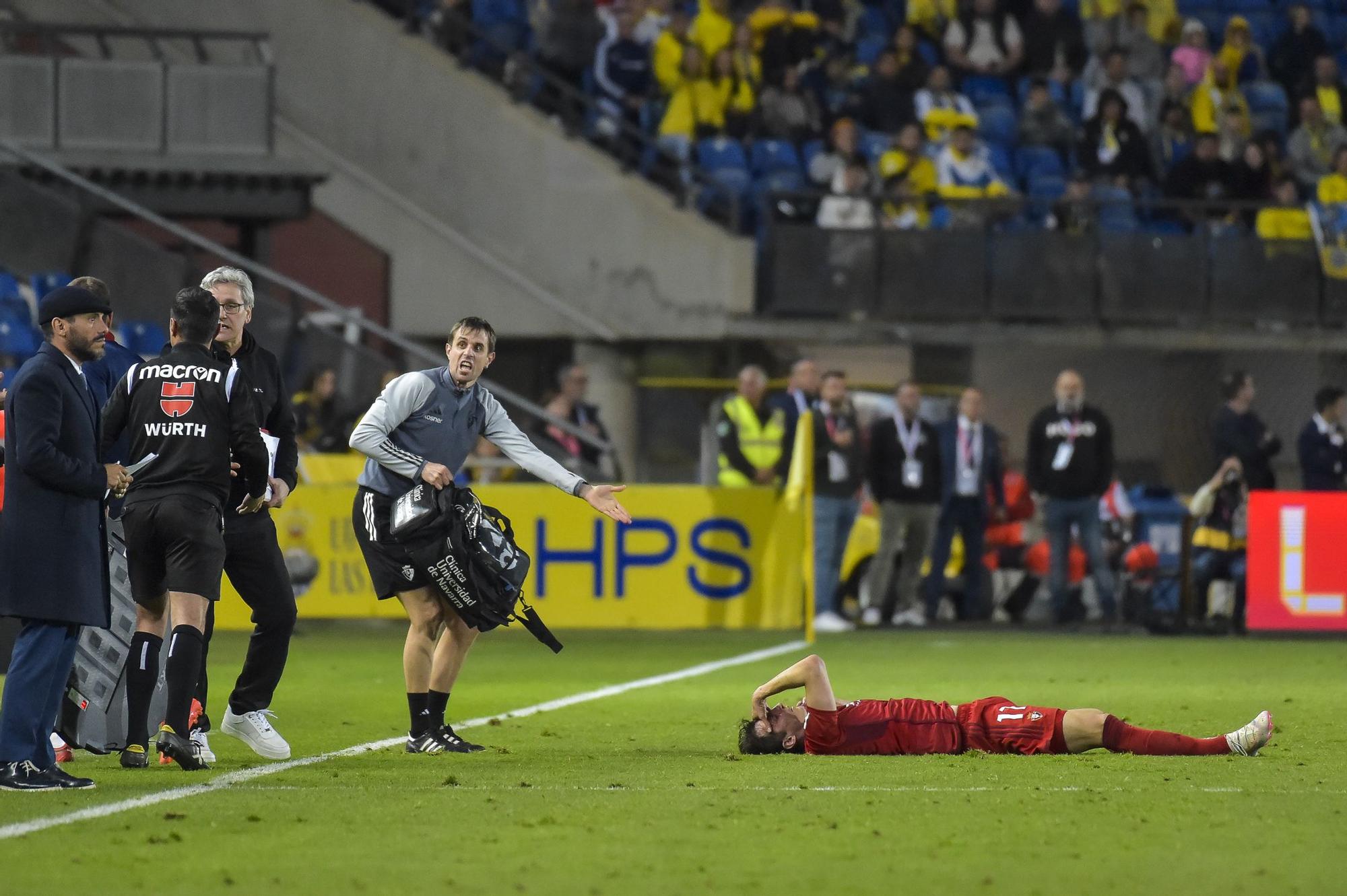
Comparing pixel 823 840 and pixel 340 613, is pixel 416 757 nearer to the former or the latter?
pixel 823 840

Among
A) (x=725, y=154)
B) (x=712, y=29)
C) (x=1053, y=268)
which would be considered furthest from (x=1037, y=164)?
(x=712, y=29)

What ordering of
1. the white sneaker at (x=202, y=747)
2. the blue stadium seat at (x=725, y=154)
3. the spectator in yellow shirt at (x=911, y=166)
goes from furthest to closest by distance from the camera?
the blue stadium seat at (x=725, y=154) → the spectator in yellow shirt at (x=911, y=166) → the white sneaker at (x=202, y=747)

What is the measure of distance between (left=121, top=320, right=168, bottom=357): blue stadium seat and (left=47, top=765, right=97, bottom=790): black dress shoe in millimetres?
12157

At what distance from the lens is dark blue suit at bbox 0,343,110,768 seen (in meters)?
7.89

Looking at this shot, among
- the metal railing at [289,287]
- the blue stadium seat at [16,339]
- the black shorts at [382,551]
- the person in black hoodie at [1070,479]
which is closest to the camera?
the black shorts at [382,551]

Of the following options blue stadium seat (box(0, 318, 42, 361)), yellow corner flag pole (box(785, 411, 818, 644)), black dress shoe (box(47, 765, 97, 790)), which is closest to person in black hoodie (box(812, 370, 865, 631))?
yellow corner flag pole (box(785, 411, 818, 644))

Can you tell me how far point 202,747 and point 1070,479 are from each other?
1098 cm

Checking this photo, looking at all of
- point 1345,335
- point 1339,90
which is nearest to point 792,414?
point 1345,335

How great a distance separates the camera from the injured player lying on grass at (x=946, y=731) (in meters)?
9.04

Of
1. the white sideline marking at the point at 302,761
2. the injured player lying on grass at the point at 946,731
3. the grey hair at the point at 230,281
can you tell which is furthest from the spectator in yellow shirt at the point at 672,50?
the injured player lying on grass at the point at 946,731

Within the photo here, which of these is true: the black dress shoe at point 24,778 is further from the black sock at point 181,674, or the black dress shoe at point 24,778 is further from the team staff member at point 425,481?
the team staff member at point 425,481

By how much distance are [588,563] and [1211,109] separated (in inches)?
498

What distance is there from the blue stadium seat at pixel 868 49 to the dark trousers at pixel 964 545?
9.47 meters

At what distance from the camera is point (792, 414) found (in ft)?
61.6
